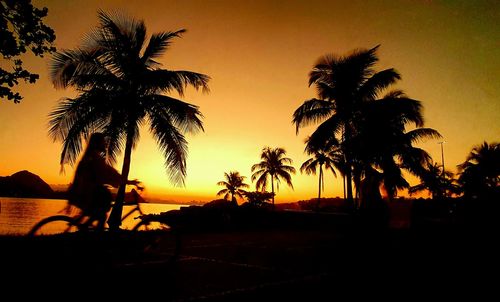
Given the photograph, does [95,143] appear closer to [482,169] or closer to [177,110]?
[177,110]

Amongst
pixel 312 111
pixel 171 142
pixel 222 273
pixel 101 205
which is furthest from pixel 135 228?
pixel 312 111

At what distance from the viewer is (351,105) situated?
19844 millimetres

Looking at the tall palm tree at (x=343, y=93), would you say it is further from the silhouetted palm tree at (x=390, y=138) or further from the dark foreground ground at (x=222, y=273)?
the dark foreground ground at (x=222, y=273)

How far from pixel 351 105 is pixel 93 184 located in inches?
688

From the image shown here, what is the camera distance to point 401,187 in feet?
82.1

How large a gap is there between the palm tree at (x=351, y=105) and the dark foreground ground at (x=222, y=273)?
43.2ft

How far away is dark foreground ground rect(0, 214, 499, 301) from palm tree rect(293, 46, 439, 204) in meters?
13.2

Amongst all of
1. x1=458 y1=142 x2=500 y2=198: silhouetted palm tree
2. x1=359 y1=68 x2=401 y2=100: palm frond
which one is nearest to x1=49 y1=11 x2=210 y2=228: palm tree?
x1=359 y1=68 x2=401 y2=100: palm frond

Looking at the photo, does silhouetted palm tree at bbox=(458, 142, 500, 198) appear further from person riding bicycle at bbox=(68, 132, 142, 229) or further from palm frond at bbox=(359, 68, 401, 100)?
person riding bicycle at bbox=(68, 132, 142, 229)

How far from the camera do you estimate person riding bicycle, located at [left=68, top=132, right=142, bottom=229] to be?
15.2 feet

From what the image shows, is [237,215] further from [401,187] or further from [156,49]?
[401,187]

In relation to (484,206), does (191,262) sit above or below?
below

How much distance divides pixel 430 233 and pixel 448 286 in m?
7.12

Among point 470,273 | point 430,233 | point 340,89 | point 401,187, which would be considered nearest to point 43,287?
point 470,273
